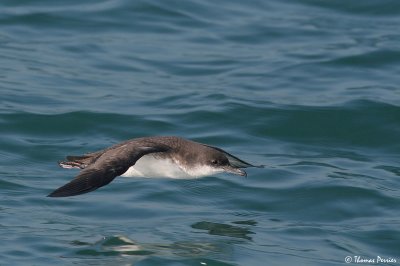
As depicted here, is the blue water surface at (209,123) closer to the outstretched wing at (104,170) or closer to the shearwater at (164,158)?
the shearwater at (164,158)

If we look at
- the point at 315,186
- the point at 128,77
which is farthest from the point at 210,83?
the point at 315,186

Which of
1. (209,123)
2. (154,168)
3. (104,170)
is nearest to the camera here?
(104,170)

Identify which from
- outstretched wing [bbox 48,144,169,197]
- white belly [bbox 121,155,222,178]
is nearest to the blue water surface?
white belly [bbox 121,155,222,178]

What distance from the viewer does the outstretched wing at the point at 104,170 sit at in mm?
9281

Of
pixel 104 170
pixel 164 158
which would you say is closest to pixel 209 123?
pixel 164 158

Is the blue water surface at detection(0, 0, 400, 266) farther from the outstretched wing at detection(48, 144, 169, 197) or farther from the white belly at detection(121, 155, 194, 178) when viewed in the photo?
the outstretched wing at detection(48, 144, 169, 197)

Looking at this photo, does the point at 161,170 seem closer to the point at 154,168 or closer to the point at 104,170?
the point at 154,168

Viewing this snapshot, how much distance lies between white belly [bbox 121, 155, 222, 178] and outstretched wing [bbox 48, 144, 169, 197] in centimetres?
27

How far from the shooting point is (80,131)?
1435cm

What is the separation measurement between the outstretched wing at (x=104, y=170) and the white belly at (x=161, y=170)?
27 cm

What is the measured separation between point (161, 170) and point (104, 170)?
145 centimetres

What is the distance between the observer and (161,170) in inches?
440

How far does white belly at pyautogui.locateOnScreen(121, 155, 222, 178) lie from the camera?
436 inches

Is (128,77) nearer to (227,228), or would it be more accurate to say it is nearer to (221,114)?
(221,114)
